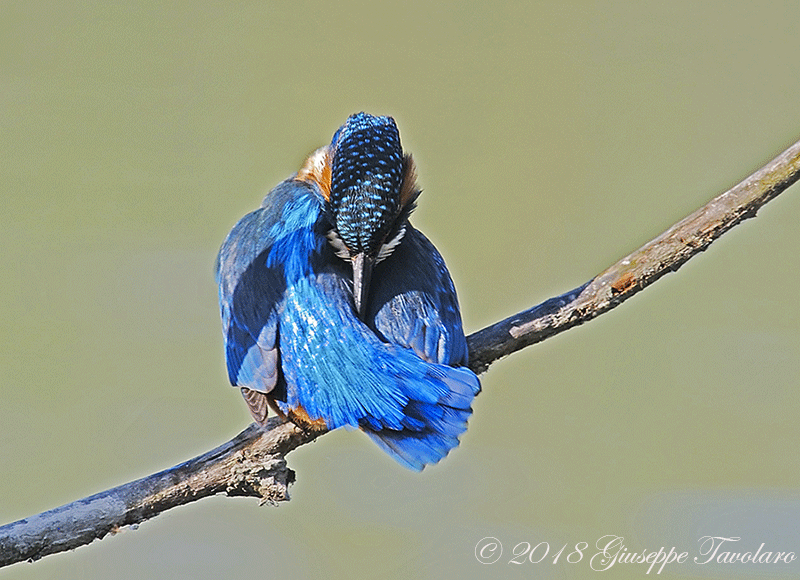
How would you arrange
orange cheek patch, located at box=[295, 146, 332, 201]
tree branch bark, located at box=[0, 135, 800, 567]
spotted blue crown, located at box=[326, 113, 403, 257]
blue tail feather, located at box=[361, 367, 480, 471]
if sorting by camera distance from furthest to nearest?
orange cheek patch, located at box=[295, 146, 332, 201], spotted blue crown, located at box=[326, 113, 403, 257], blue tail feather, located at box=[361, 367, 480, 471], tree branch bark, located at box=[0, 135, 800, 567]

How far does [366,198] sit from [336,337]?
0.40 m

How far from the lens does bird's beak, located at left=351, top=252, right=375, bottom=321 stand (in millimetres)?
2531

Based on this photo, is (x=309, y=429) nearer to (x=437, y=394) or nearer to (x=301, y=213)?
(x=437, y=394)

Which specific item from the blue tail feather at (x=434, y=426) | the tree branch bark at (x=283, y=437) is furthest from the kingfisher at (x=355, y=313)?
the tree branch bark at (x=283, y=437)

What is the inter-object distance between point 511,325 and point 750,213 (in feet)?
2.33

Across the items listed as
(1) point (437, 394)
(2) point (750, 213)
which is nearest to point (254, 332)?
(1) point (437, 394)

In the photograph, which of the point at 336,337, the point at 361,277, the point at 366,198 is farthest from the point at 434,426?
the point at 366,198

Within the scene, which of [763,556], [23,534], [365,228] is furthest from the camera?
[763,556]

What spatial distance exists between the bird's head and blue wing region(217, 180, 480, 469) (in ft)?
0.31

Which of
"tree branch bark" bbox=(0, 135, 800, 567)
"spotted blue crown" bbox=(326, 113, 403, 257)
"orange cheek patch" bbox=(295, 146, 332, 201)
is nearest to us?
"tree branch bark" bbox=(0, 135, 800, 567)

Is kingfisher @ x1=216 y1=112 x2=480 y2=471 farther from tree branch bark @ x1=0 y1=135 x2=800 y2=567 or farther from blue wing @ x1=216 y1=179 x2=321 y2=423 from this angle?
tree branch bark @ x1=0 y1=135 x2=800 y2=567

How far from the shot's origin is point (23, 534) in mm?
2080

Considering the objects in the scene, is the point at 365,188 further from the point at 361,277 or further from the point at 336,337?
the point at 336,337

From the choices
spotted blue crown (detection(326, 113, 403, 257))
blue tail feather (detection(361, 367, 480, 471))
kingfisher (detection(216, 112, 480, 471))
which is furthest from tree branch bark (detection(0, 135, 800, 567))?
spotted blue crown (detection(326, 113, 403, 257))
